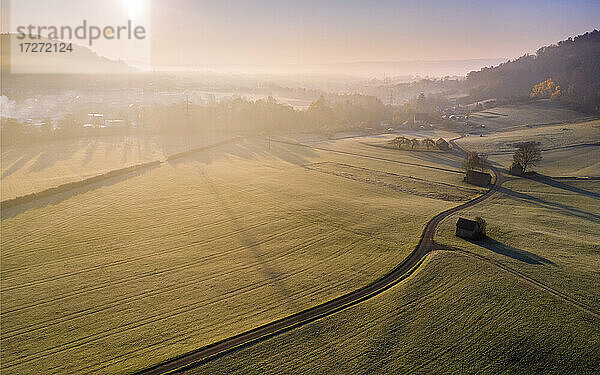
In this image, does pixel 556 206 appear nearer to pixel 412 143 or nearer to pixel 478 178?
pixel 478 178

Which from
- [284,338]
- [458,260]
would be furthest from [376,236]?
[284,338]

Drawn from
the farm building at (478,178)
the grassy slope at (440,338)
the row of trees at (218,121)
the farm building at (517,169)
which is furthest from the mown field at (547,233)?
the row of trees at (218,121)

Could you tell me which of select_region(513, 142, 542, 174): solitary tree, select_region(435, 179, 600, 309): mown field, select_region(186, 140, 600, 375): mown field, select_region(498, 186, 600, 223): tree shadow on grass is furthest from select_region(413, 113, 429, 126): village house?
select_region(186, 140, 600, 375): mown field

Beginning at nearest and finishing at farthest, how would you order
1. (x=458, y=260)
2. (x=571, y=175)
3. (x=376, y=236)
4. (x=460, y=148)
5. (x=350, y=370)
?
(x=350, y=370), (x=458, y=260), (x=376, y=236), (x=571, y=175), (x=460, y=148)

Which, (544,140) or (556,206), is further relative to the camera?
(544,140)

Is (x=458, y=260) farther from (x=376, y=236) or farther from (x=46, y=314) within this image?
(x=46, y=314)

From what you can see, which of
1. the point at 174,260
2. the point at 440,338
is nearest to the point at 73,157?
the point at 174,260
